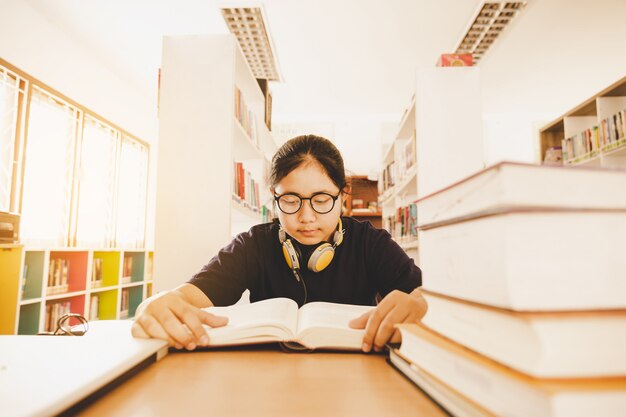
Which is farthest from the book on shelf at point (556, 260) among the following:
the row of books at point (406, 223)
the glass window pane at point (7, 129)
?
the glass window pane at point (7, 129)

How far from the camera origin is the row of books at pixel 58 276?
3.28 m

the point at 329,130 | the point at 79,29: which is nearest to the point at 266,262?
the point at 79,29

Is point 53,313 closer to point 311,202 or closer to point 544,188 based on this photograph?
point 311,202

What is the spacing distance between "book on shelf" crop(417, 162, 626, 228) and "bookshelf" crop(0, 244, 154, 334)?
120 inches

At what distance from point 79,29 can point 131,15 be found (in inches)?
24.3

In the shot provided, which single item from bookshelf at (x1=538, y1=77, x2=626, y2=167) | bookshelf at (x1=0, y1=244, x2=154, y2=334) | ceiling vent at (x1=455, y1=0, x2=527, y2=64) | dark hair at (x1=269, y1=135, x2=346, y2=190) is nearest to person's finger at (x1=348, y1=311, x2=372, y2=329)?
dark hair at (x1=269, y1=135, x2=346, y2=190)

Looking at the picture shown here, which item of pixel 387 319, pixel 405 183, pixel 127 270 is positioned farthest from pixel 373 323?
pixel 127 270

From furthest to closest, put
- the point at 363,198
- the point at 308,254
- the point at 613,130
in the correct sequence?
the point at 363,198 → the point at 613,130 → the point at 308,254

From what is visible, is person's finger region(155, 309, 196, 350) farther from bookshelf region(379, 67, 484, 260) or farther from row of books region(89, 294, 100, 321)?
row of books region(89, 294, 100, 321)

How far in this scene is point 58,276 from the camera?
3.38 m

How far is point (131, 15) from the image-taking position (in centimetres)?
331

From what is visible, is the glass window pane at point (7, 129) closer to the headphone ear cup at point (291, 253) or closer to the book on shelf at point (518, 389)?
the headphone ear cup at point (291, 253)

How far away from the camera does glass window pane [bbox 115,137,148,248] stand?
4660 mm

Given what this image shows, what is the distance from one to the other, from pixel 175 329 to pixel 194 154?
1.36 metres
